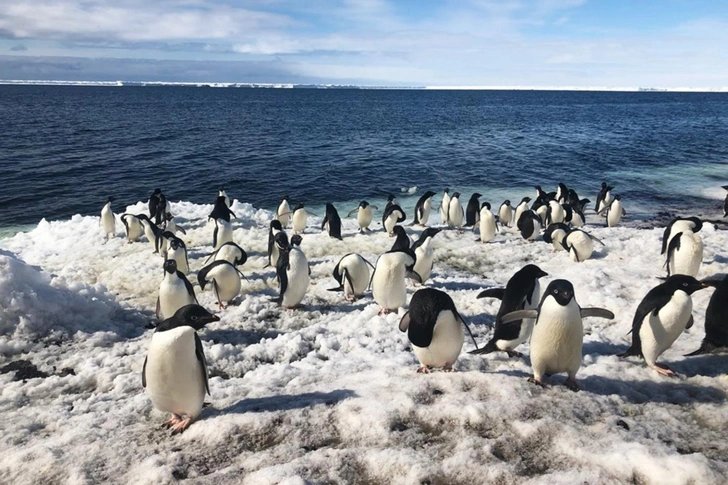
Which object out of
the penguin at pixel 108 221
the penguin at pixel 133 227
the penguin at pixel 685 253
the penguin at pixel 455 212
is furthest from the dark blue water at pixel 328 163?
the penguin at pixel 685 253

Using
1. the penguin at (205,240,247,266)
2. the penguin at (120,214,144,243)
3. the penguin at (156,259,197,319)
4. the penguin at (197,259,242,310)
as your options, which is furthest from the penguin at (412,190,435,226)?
the penguin at (156,259,197,319)

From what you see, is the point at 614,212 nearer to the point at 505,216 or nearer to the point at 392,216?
the point at 505,216

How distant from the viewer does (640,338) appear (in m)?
5.78

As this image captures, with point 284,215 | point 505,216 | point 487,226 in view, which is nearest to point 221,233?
point 284,215

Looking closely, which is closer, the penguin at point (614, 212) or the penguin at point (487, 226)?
the penguin at point (487, 226)

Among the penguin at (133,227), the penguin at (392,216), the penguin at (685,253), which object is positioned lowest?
the penguin at (133,227)

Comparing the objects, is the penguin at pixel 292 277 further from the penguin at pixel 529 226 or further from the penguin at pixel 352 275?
the penguin at pixel 529 226

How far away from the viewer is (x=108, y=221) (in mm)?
14734

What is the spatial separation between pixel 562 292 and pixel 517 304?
1.12 metres

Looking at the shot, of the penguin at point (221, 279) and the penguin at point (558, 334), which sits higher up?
the penguin at point (558, 334)

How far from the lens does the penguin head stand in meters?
4.89

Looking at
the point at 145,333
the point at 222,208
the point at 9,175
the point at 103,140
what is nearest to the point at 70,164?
the point at 9,175

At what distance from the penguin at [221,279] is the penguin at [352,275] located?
6.33 feet

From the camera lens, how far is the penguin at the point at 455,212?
15.8 metres
